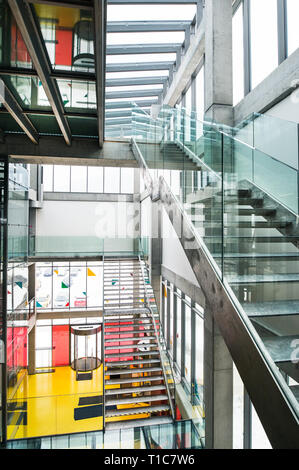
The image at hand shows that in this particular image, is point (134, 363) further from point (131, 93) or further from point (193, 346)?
point (131, 93)

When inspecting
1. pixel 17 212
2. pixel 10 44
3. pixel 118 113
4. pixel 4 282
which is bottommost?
pixel 4 282

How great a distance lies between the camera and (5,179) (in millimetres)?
9031

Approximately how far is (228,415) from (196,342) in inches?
101

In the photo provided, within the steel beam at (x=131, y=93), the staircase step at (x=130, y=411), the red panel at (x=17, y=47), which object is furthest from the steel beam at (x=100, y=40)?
the steel beam at (x=131, y=93)

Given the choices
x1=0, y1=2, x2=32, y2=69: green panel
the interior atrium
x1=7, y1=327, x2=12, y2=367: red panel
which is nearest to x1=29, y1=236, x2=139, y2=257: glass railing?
the interior atrium

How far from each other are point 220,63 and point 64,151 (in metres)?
4.90

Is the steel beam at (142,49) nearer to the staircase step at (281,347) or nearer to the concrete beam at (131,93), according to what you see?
the concrete beam at (131,93)

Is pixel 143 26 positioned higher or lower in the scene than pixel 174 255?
higher

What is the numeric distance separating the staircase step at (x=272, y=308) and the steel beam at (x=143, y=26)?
1061cm

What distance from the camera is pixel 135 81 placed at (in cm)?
1406

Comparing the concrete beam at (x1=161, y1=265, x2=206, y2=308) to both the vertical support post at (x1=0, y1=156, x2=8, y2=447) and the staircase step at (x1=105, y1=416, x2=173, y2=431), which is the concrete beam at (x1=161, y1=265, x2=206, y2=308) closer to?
the staircase step at (x1=105, y1=416, x2=173, y2=431)

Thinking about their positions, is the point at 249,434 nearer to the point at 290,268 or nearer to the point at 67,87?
the point at 290,268

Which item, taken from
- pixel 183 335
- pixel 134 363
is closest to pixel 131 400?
pixel 134 363

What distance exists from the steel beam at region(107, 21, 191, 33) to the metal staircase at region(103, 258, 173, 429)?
878 centimetres
